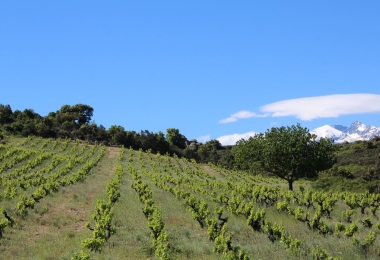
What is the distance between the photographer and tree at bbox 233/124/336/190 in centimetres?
3981

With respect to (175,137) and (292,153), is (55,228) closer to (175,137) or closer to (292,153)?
(292,153)

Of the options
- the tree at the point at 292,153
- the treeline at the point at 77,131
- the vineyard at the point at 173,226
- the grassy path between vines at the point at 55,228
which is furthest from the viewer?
the treeline at the point at 77,131

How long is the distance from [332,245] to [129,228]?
27.4 ft

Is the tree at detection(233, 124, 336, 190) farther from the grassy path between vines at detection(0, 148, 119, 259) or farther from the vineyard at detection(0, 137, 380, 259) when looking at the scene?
the grassy path between vines at detection(0, 148, 119, 259)

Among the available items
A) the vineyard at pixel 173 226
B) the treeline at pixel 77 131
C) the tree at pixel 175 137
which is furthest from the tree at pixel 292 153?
the tree at pixel 175 137

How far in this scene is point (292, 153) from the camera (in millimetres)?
39781

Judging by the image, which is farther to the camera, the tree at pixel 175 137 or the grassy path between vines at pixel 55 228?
the tree at pixel 175 137

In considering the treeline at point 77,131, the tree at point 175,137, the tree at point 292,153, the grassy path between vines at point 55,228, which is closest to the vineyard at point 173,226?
the grassy path between vines at point 55,228

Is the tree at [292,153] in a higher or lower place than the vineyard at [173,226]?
higher

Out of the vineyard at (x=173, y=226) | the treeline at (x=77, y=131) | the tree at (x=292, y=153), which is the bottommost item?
the vineyard at (x=173, y=226)

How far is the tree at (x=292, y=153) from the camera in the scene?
39.8 meters

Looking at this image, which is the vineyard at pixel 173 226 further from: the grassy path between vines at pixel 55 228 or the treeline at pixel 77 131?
the treeline at pixel 77 131

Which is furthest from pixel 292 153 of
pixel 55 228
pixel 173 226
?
pixel 55 228

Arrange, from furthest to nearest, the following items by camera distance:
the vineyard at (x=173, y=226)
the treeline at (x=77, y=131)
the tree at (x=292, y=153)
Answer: the treeline at (x=77, y=131), the tree at (x=292, y=153), the vineyard at (x=173, y=226)
